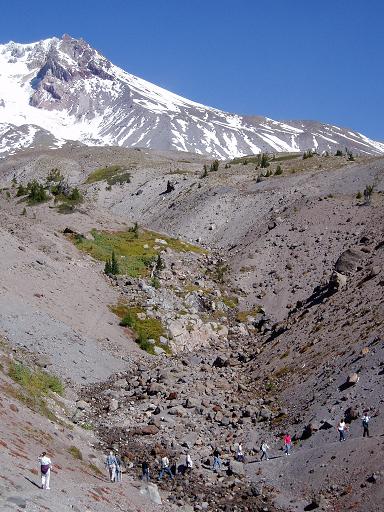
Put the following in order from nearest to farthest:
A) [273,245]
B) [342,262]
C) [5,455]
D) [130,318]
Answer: [5,455], [130,318], [342,262], [273,245]

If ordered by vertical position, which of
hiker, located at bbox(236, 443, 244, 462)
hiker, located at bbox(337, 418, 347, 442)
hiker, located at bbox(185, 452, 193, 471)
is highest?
hiker, located at bbox(337, 418, 347, 442)

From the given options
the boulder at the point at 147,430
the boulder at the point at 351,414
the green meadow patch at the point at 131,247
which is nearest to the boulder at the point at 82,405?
the boulder at the point at 147,430

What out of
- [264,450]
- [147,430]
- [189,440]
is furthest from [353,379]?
[147,430]

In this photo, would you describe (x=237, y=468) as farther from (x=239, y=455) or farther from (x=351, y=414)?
(x=351, y=414)

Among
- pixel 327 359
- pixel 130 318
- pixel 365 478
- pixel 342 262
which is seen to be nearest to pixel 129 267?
pixel 130 318

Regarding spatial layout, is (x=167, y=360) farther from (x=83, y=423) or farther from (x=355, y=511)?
(x=355, y=511)

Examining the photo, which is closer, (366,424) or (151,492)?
(151,492)

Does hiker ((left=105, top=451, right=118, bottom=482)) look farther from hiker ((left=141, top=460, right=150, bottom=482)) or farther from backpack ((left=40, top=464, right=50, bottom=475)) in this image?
backpack ((left=40, top=464, right=50, bottom=475))

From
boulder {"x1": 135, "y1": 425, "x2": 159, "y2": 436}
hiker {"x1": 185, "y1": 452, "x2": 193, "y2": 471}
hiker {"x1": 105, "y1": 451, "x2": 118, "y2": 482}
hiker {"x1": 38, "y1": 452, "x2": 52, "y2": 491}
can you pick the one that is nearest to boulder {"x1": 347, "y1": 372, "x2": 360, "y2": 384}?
hiker {"x1": 185, "y1": 452, "x2": 193, "y2": 471}

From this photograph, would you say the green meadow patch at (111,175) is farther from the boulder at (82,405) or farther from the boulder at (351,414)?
the boulder at (351,414)

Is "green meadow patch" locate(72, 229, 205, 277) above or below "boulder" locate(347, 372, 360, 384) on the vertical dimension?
above

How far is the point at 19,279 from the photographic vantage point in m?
46.4

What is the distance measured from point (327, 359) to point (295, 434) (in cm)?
720

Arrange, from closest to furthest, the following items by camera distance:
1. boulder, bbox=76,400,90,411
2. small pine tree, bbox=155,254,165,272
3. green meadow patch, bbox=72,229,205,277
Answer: boulder, bbox=76,400,90,411 < small pine tree, bbox=155,254,165,272 < green meadow patch, bbox=72,229,205,277
